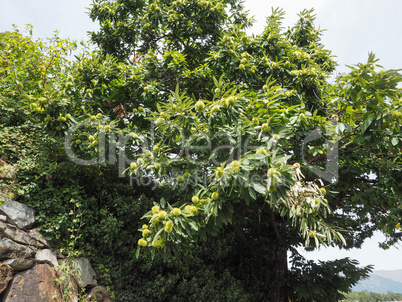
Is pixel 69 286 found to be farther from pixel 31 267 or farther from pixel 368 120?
pixel 368 120

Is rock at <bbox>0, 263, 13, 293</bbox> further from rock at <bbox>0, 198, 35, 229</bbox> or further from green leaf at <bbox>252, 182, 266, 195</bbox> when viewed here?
green leaf at <bbox>252, 182, 266, 195</bbox>

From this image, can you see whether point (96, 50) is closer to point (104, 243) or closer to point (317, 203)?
point (104, 243)

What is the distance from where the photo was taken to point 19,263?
10.7 feet

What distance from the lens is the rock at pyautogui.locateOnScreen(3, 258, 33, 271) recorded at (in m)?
3.20

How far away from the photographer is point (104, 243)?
13.4 ft

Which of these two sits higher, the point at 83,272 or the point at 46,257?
the point at 46,257

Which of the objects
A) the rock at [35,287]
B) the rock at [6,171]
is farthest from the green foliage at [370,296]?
the rock at [6,171]

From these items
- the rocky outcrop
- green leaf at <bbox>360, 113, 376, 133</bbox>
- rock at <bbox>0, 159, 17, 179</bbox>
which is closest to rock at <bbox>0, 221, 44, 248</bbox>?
the rocky outcrop

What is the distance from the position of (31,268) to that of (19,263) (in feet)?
0.55

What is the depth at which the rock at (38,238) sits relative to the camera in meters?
3.52

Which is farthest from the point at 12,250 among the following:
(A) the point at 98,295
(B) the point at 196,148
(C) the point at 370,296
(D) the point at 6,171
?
(C) the point at 370,296

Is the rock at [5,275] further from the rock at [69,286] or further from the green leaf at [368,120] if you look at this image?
the green leaf at [368,120]

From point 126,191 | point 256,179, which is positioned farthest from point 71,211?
point 256,179

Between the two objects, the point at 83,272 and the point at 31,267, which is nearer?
the point at 31,267
